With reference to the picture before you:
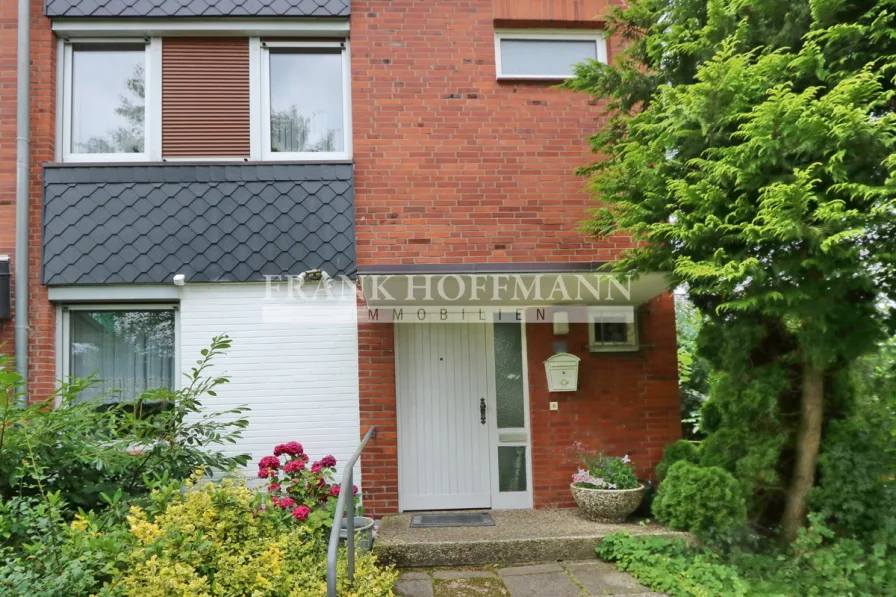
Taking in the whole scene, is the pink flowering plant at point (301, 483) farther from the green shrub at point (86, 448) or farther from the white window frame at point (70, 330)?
the white window frame at point (70, 330)

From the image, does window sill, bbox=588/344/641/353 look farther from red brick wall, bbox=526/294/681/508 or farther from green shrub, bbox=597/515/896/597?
green shrub, bbox=597/515/896/597

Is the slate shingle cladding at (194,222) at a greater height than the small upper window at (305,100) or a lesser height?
lesser

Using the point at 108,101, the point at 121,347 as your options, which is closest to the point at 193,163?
the point at 108,101

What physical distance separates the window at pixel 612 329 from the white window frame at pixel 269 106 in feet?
9.25

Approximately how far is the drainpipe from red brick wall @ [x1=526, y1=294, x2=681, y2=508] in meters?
4.51

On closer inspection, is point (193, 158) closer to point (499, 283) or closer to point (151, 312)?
point (151, 312)

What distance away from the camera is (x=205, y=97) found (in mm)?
6078

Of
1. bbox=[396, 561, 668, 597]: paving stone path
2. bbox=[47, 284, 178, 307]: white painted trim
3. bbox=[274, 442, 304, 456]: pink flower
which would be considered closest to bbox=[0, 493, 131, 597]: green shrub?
bbox=[274, 442, 304, 456]: pink flower

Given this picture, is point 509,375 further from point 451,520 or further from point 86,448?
point 86,448

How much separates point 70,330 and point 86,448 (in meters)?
1.94

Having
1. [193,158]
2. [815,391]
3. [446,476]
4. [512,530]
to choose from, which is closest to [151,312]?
[193,158]

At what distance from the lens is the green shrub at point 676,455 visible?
540 centimetres

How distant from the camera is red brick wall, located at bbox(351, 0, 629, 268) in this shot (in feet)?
19.6

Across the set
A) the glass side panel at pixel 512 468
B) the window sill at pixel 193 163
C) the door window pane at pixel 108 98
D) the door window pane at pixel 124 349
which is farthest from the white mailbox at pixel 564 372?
the door window pane at pixel 108 98
